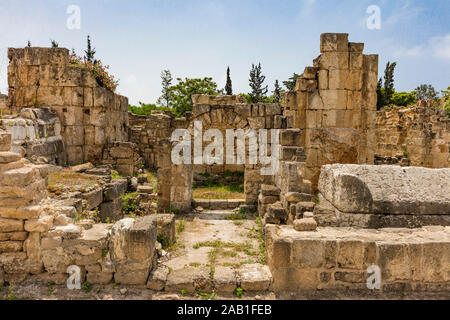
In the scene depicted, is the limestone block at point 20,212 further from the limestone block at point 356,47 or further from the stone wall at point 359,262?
the limestone block at point 356,47

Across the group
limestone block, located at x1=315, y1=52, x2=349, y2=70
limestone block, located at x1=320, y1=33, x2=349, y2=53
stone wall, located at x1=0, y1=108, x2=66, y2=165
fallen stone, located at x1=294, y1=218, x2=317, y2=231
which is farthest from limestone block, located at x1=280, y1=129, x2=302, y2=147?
stone wall, located at x1=0, y1=108, x2=66, y2=165

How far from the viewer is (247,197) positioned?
27.7 ft

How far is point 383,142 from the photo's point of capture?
49.9 feet

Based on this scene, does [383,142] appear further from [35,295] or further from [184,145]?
[35,295]

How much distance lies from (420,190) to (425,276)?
1012 millimetres

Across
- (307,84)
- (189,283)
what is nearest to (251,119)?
(307,84)

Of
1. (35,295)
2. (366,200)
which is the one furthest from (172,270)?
(366,200)

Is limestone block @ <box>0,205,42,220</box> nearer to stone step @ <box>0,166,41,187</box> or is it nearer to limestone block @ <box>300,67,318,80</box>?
stone step @ <box>0,166,41,187</box>

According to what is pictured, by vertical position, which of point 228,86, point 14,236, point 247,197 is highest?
point 228,86

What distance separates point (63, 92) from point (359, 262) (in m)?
8.03

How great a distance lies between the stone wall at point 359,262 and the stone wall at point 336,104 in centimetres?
589

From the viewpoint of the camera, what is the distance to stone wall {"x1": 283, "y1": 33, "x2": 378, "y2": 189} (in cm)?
891

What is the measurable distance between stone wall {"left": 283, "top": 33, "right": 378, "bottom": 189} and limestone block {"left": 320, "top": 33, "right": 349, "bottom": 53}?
6cm

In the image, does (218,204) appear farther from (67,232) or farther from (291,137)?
(67,232)
